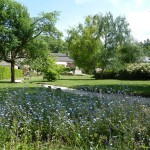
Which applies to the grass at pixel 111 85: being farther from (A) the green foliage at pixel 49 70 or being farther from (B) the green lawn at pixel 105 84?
(A) the green foliage at pixel 49 70

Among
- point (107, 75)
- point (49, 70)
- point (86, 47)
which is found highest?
point (86, 47)

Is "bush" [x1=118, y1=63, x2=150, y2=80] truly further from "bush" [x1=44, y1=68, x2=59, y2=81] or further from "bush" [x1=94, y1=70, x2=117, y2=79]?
"bush" [x1=44, y1=68, x2=59, y2=81]

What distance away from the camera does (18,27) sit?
3306 centimetres

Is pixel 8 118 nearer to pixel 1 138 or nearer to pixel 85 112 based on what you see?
pixel 1 138

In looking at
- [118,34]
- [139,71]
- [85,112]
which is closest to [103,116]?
[85,112]

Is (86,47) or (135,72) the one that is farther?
(86,47)

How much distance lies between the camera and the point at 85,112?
23.6ft

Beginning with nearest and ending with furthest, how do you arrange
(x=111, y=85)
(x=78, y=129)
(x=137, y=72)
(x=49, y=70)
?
(x=78, y=129) < (x=111, y=85) < (x=49, y=70) < (x=137, y=72)

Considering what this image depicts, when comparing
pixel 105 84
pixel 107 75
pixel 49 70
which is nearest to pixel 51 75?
pixel 49 70

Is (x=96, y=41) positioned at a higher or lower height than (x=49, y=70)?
higher

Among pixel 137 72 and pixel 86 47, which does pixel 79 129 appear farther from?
pixel 86 47

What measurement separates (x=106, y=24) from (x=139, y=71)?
10545 mm

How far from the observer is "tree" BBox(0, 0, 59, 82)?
106 feet

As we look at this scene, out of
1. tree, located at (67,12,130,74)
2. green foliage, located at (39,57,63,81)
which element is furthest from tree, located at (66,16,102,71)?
green foliage, located at (39,57,63,81)
